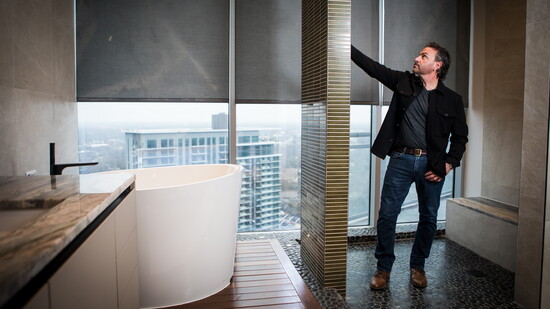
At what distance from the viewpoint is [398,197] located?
2629mm

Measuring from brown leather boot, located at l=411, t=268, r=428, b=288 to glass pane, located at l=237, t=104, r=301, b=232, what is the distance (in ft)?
4.19

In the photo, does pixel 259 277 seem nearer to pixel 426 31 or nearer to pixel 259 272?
pixel 259 272

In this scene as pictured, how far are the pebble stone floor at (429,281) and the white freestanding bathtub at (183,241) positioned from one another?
667 millimetres

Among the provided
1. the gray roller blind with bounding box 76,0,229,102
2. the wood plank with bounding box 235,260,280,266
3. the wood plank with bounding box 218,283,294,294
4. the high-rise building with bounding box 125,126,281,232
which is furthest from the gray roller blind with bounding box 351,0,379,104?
the wood plank with bounding box 218,283,294,294

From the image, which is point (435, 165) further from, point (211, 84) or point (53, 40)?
point (53, 40)

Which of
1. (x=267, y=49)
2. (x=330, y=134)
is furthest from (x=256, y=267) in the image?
(x=267, y=49)

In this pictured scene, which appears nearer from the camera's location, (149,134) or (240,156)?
(149,134)

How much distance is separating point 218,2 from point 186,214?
207cm

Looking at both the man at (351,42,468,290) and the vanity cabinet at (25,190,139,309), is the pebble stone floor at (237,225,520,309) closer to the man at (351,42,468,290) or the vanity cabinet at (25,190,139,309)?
the man at (351,42,468,290)

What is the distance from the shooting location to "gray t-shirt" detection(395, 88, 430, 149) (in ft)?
8.59

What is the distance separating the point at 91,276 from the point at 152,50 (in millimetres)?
2622

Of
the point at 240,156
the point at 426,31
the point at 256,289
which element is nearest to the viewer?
the point at 256,289

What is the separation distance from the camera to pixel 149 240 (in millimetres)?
2047

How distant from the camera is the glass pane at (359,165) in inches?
148
